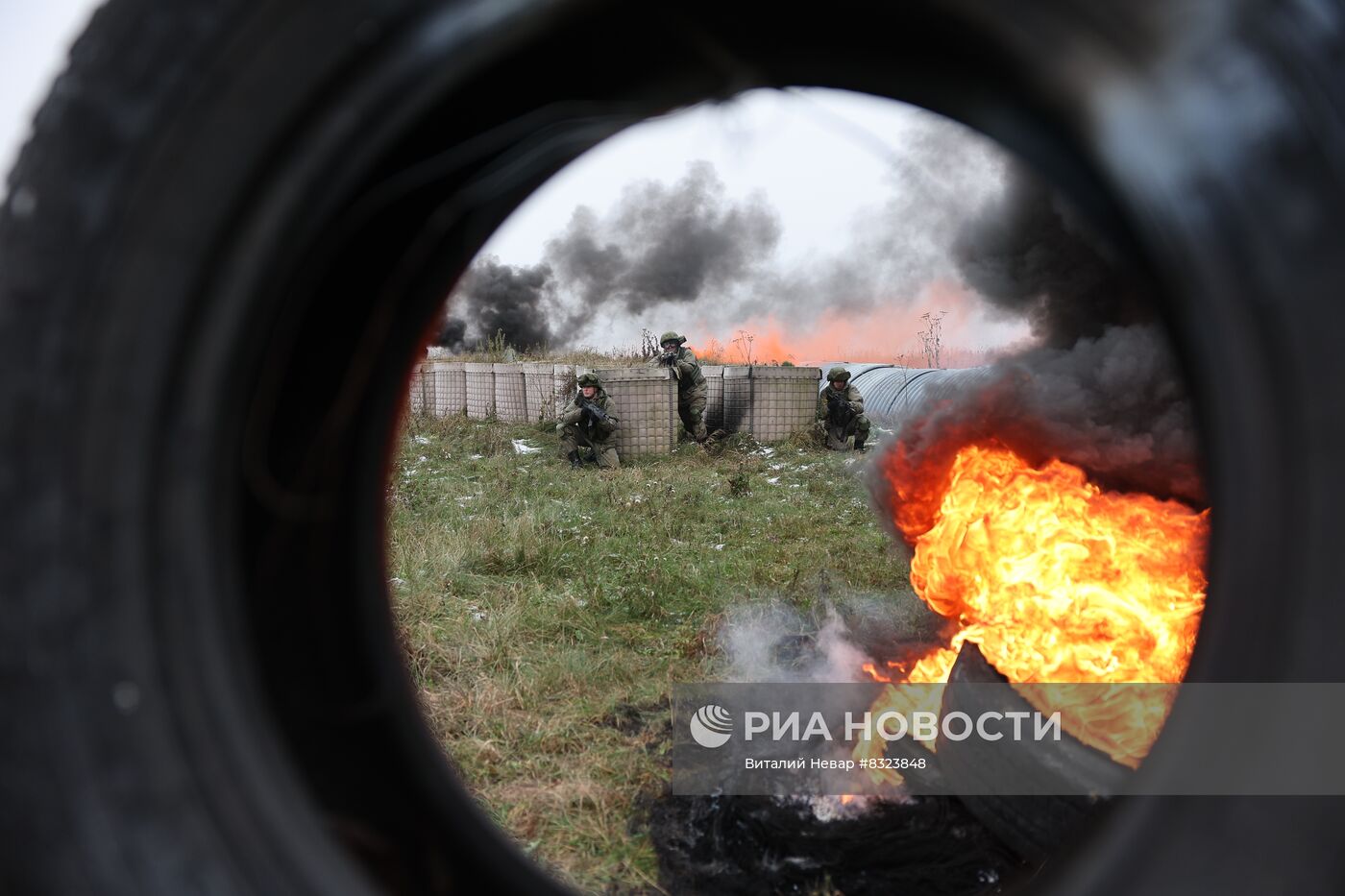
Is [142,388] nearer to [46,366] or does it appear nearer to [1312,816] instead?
[46,366]

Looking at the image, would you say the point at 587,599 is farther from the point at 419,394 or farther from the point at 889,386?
the point at 419,394

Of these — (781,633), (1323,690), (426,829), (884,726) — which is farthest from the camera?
(781,633)

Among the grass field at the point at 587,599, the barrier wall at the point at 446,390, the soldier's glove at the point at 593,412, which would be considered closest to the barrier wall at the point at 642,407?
the soldier's glove at the point at 593,412

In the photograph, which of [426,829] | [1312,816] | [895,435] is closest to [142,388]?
[426,829]

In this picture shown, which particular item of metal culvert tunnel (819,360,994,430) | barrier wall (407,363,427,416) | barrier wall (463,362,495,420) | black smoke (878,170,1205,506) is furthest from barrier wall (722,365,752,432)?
black smoke (878,170,1205,506)

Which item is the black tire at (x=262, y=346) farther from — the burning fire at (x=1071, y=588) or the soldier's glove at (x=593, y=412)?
the soldier's glove at (x=593, y=412)

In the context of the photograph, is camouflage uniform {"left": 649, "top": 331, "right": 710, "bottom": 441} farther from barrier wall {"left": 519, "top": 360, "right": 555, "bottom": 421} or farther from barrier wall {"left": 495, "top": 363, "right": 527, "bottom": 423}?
barrier wall {"left": 495, "top": 363, "right": 527, "bottom": 423}

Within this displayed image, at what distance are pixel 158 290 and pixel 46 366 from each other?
0.16 metres

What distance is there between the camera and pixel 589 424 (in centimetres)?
1037

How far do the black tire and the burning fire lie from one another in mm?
1466

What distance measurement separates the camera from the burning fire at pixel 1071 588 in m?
2.25

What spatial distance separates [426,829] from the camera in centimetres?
112

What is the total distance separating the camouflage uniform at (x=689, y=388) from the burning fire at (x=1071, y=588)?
28.3 ft

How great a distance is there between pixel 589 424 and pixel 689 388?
2.00 m
